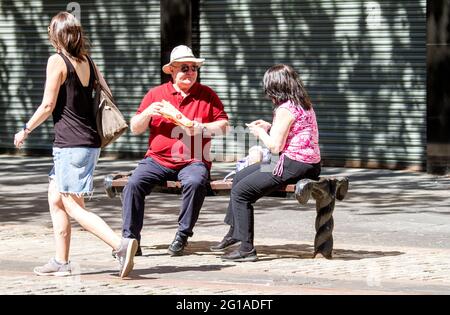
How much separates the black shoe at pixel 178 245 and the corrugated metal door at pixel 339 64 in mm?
8383

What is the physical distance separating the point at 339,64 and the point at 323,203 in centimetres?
863

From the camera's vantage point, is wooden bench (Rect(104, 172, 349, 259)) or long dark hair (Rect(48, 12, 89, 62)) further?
wooden bench (Rect(104, 172, 349, 259))

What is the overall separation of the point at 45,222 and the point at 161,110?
3106 mm

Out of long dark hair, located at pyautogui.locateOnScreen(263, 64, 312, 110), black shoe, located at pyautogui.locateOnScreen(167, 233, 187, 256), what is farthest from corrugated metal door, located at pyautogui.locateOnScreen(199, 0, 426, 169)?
black shoe, located at pyautogui.locateOnScreen(167, 233, 187, 256)

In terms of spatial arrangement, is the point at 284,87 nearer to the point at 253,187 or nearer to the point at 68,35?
the point at 253,187

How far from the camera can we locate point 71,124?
924 centimetres

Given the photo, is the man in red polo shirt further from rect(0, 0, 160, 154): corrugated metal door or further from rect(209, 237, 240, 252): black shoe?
rect(0, 0, 160, 154): corrugated metal door

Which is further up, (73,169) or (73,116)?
(73,116)

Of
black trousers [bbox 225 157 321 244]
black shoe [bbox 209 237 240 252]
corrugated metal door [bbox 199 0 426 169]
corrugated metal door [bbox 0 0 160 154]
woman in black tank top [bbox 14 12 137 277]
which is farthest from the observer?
corrugated metal door [bbox 0 0 160 154]

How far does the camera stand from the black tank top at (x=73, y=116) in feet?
30.2

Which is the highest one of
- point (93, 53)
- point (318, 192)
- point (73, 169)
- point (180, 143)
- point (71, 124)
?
point (93, 53)

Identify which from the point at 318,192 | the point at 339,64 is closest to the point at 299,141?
the point at 318,192

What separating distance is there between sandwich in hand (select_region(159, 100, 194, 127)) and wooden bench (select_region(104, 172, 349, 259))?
1.74ft

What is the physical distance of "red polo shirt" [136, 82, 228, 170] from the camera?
10.4m
